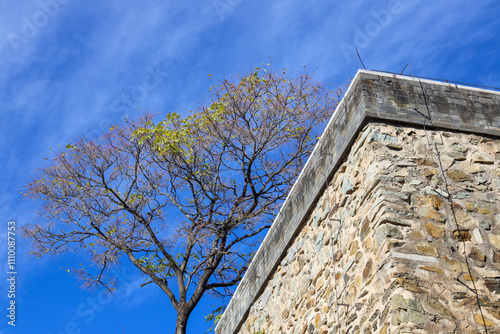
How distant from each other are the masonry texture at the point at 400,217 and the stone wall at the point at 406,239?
0.01 metres

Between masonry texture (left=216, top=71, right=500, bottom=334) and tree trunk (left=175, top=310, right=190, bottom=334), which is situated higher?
tree trunk (left=175, top=310, right=190, bottom=334)

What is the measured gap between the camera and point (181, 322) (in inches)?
422

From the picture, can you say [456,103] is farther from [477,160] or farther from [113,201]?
[113,201]

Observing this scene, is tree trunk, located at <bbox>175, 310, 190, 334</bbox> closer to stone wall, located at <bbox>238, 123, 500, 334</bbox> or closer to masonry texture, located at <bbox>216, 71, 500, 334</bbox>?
masonry texture, located at <bbox>216, 71, 500, 334</bbox>

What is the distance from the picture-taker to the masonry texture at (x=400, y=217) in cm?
493

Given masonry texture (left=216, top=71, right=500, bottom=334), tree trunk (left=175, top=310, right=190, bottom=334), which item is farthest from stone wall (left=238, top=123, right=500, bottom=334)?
tree trunk (left=175, top=310, right=190, bottom=334)

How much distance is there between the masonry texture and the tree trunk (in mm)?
3834

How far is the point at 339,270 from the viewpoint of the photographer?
5.91 metres

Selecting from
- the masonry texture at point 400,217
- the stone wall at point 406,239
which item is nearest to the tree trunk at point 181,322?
the masonry texture at point 400,217

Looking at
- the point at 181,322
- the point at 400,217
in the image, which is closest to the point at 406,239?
the point at 400,217

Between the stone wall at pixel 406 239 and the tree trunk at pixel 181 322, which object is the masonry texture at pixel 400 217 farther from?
the tree trunk at pixel 181 322

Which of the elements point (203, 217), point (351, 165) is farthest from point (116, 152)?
point (351, 165)

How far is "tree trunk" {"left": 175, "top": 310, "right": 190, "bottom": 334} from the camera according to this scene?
10.7 metres

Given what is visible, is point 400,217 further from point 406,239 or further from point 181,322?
point 181,322
